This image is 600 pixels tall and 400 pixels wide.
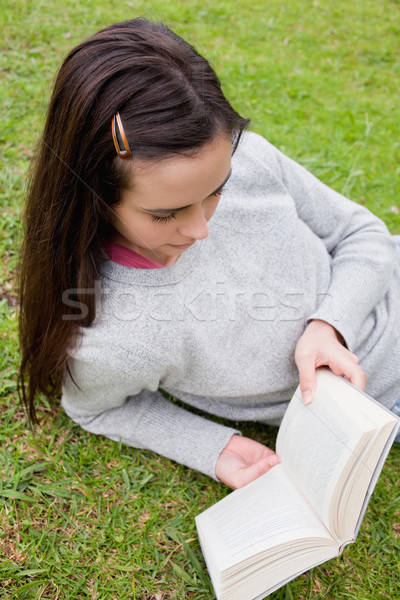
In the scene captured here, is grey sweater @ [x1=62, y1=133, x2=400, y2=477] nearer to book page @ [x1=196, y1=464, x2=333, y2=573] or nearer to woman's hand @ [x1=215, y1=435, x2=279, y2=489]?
woman's hand @ [x1=215, y1=435, x2=279, y2=489]

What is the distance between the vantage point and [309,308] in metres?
1.61

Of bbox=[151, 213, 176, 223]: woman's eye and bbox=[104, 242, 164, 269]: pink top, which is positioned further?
bbox=[104, 242, 164, 269]: pink top

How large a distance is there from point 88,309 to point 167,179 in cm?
42

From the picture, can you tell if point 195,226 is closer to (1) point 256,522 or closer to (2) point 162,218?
(2) point 162,218

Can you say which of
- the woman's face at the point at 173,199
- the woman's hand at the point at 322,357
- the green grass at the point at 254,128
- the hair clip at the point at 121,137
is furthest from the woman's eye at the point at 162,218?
the green grass at the point at 254,128

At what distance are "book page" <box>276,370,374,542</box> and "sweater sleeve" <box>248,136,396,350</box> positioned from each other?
8.7 inches

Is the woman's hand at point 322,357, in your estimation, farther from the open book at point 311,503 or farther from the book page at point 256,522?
the book page at point 256,522

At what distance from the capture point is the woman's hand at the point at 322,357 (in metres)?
1.41

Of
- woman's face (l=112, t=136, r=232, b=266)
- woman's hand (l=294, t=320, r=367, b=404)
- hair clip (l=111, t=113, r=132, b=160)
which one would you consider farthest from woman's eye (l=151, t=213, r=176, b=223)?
woman's hand (l=294, t=320, r=367, b=404)

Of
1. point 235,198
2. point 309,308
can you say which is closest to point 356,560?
point 309,308

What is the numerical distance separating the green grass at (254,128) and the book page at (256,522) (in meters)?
0.23

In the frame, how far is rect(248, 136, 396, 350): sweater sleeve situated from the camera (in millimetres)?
1553

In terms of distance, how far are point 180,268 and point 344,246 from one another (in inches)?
23.5

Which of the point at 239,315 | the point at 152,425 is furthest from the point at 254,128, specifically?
the point at 152,425
